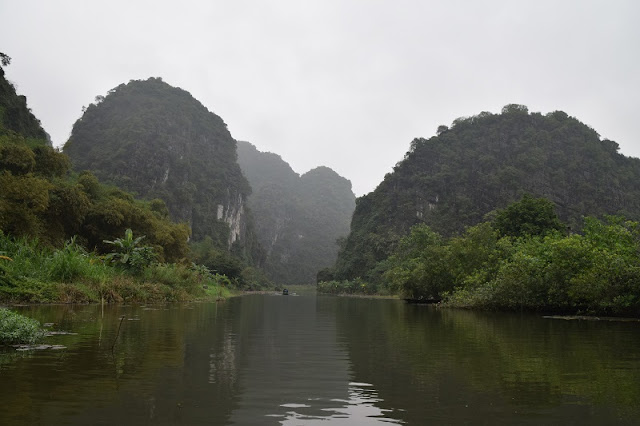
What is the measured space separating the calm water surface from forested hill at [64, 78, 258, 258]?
8049 centimetres

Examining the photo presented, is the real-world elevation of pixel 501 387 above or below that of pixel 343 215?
below

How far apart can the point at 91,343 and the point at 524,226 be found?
34.8m

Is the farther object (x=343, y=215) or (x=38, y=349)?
(x=343, y=215)

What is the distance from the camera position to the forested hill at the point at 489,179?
87188mm

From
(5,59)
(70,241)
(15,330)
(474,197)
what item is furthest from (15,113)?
(474,197)

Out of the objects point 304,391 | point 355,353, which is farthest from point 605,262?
point 304,391

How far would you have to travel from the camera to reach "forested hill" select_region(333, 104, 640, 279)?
286 feet

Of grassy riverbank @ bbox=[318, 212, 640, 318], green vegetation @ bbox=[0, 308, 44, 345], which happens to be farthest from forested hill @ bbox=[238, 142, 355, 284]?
green vegetation @ bbox=[0, 308, 44, 345]

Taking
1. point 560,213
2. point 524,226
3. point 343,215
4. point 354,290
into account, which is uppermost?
point 343,215

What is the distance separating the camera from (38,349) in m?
7.80

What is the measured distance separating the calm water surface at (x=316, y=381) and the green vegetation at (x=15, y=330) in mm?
520

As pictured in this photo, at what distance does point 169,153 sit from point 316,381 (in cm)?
10031

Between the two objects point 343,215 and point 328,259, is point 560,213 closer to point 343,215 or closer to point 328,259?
point 328,259

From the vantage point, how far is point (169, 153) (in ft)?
329
